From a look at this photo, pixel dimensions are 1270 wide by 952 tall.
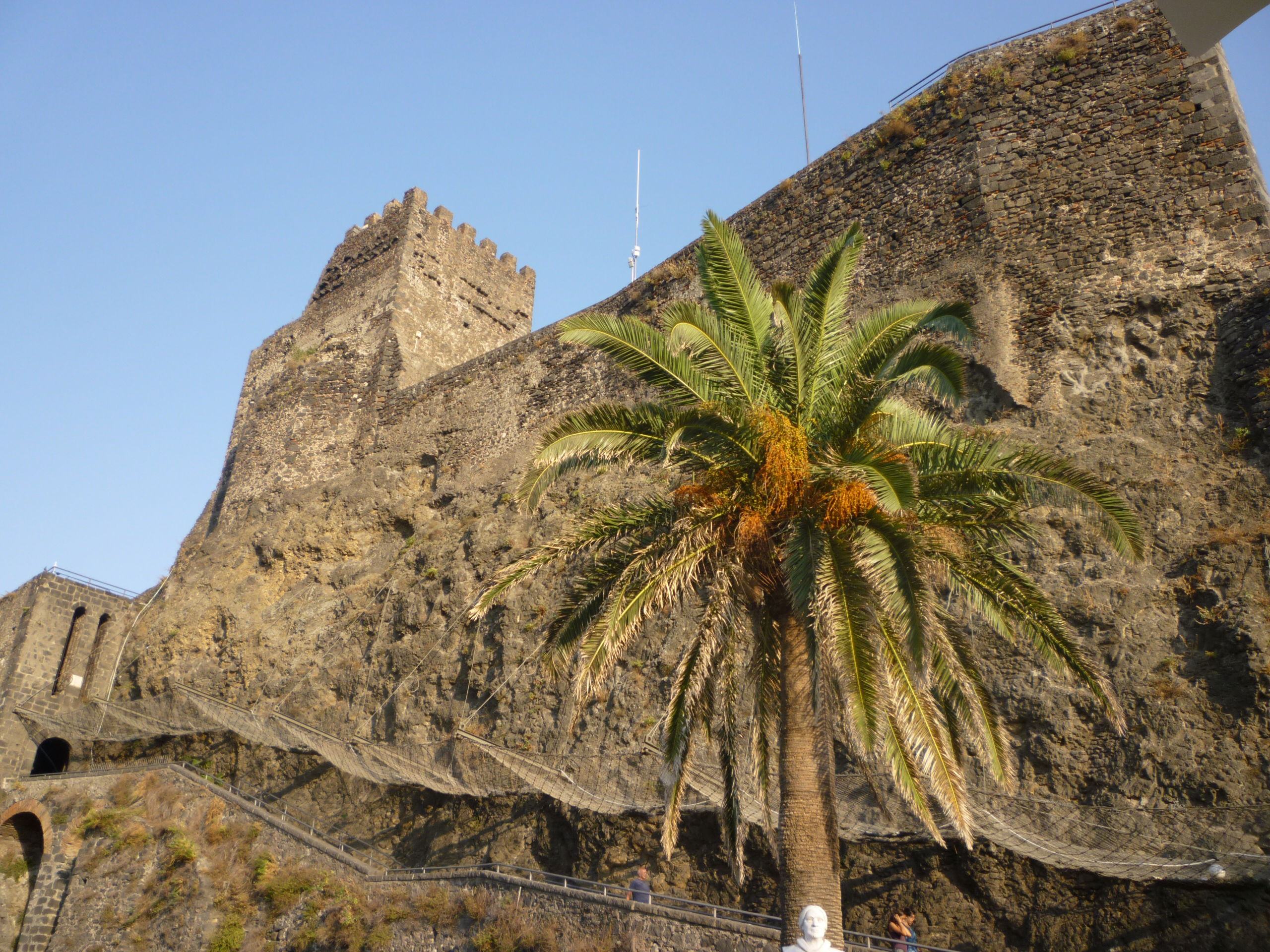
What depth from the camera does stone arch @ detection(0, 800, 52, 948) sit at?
63.0 ft

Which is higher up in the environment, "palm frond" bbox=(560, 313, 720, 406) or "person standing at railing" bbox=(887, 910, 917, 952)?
"palm frond" bbox=(560, 313, 720, 406)

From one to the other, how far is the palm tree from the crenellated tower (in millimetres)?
15680

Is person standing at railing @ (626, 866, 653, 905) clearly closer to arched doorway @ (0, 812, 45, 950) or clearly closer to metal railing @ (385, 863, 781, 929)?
metal railing @ (385, 863, 781, 929)

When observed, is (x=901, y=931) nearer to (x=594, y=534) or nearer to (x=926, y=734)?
(x=926, y=734)

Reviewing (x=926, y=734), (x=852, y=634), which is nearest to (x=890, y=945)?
(x=926, y=734)

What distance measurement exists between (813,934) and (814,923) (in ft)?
0.20

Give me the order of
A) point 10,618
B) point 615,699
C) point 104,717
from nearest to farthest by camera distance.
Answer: point 615,699 → point 104,717 → point 10,618

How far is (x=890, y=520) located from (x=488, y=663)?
8.88 m

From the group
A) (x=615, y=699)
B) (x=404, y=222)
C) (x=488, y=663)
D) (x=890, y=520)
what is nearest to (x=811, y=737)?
(x=890, y=520)

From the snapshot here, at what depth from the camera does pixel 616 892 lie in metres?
11.4

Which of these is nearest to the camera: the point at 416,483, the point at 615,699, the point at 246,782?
the point at 615,699

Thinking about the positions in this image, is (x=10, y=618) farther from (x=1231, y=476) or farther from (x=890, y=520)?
(x=1231, y=476)

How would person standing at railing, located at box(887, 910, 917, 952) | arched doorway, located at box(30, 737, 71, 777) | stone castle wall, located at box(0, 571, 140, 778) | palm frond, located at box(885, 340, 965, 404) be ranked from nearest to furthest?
palm frond, located at box(885, 340, 965, 404)
person standing at railing, located at box(887, 910, 917, 952)
stone castle wall, located at box(0, 571, 140, 778)
arched doorway, located at box(30, 737, 71, 777)

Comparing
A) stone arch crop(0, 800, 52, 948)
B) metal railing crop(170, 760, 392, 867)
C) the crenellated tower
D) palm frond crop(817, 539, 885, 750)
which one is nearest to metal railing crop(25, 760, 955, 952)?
metal railing crop(170, 760, 392, 867)
